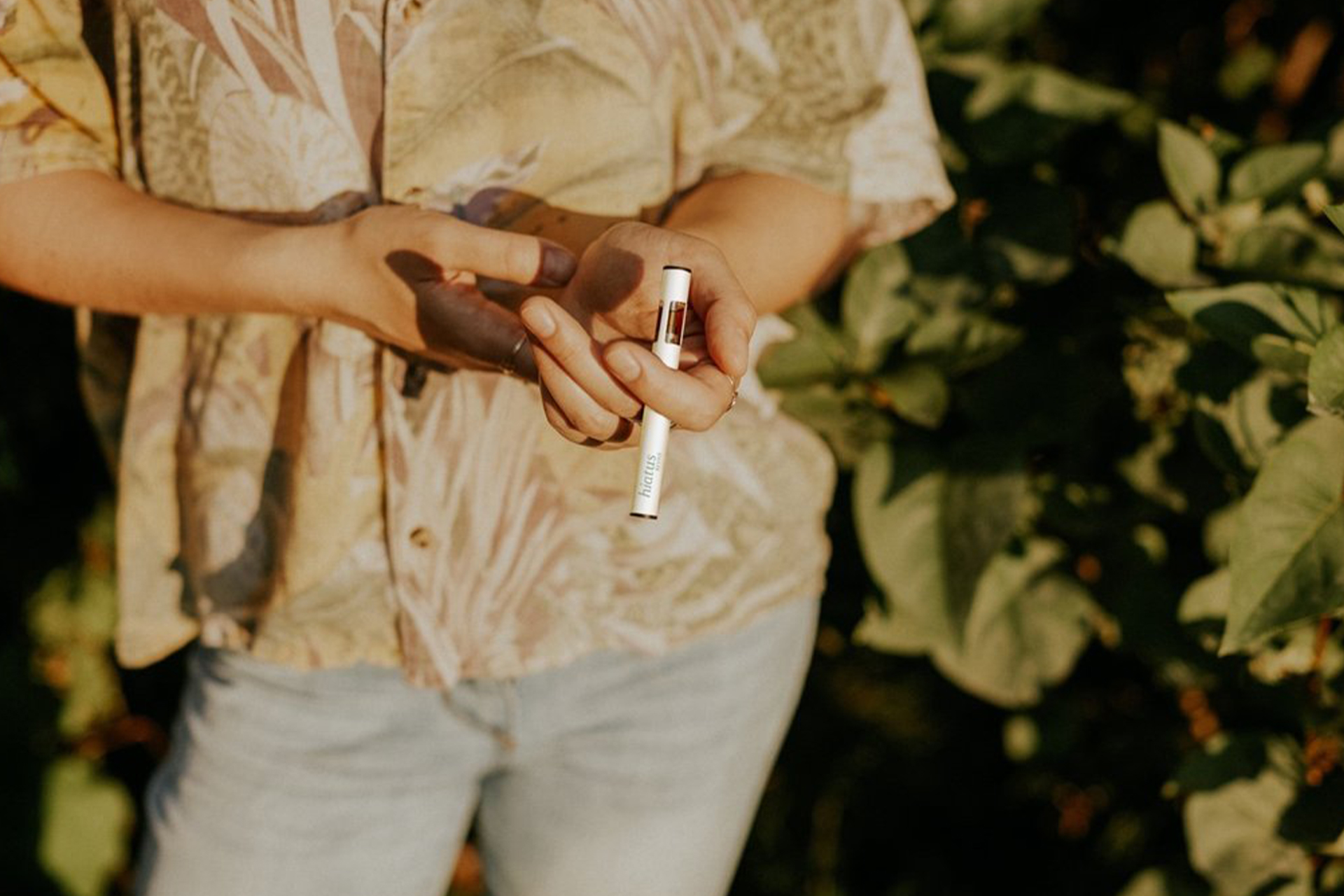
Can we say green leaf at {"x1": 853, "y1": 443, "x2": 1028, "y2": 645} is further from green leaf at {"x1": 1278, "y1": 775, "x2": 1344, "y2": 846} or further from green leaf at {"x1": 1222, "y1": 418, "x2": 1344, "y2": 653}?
green leaf at {"x1": 1278, "y1": 775, "x2": 1344, "y2": 846}

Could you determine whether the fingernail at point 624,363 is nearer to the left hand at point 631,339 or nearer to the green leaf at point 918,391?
the left hand at point 631,339

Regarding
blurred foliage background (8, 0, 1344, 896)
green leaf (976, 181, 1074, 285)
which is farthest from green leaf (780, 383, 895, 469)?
green leaf (976, 181, 1074, 285)

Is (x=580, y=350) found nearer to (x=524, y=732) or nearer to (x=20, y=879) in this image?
(x=524, y=732)

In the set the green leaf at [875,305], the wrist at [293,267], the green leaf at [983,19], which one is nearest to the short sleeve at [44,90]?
the wrist at [293,267]

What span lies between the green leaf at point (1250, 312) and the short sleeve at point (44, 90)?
88 cm

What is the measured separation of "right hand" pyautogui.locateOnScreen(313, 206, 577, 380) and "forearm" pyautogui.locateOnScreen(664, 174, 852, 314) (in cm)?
18

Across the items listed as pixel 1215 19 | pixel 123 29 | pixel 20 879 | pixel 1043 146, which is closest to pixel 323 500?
pixel 123 29

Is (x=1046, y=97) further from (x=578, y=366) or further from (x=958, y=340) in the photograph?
(x=578, y=366)

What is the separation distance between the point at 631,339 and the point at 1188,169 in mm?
699

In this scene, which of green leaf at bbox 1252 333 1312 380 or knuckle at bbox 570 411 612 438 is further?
green leaf at bbox 1252 333 1312 380

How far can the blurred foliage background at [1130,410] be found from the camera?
3.53 feet

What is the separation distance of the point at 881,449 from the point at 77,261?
2.58 feet

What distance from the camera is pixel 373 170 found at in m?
0.88

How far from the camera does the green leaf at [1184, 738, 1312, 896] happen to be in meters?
1.17
